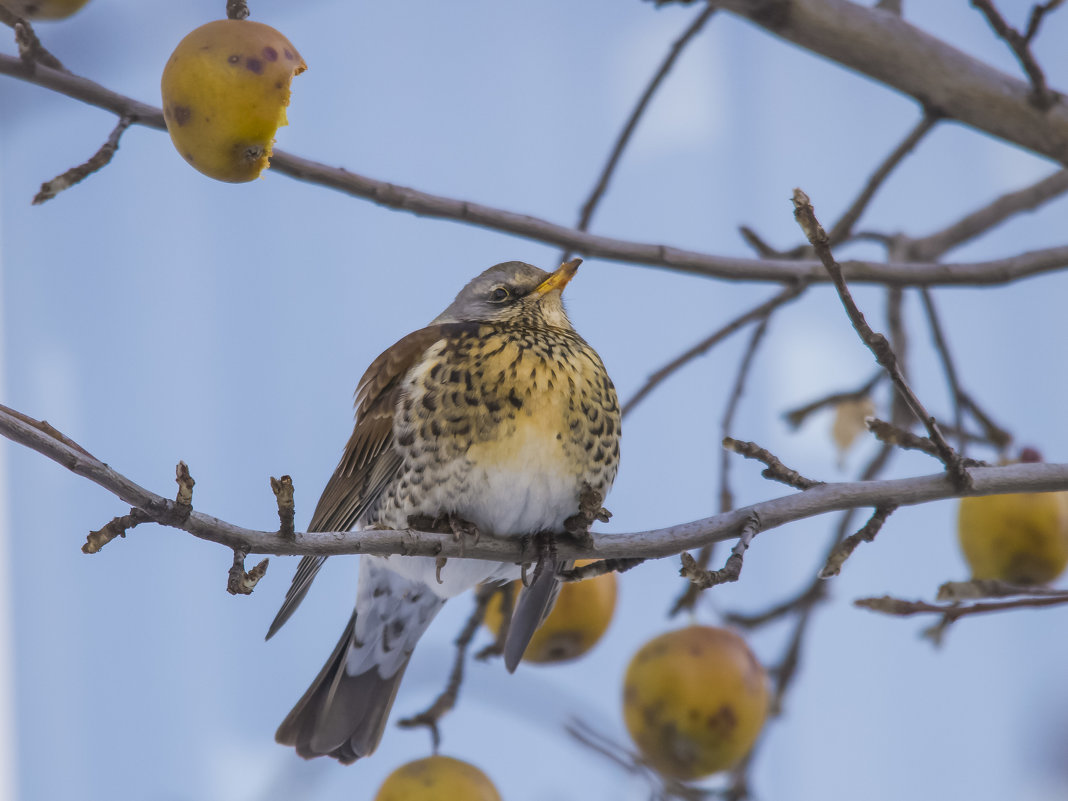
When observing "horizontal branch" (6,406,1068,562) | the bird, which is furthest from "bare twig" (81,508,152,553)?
the bird

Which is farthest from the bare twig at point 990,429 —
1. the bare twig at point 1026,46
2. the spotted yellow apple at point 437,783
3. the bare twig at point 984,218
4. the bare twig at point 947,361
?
the spotted yellow apple at point 437,783

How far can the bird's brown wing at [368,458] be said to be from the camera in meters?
1.92

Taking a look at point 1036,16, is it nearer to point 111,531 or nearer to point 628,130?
point 628,130

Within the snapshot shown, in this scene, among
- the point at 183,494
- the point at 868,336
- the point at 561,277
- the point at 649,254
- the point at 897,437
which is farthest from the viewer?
the point at 561,277

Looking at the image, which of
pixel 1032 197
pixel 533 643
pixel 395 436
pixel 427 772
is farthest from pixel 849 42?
pixel 427 772

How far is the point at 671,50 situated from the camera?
7.11 ft

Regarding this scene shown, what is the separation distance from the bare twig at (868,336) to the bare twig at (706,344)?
0.71 m

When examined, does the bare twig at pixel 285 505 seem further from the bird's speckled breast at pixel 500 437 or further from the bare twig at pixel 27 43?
the bare twig at pixel 27 43

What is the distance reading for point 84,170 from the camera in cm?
151

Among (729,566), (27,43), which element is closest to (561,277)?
(729,566)

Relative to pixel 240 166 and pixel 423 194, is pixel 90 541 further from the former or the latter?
pixel 423 194

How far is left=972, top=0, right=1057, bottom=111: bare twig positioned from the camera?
5.61 feet

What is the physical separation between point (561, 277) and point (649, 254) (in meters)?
0.18

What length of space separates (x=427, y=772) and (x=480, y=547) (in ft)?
1.31
